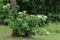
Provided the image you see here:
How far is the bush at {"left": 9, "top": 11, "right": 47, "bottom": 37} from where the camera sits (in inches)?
346

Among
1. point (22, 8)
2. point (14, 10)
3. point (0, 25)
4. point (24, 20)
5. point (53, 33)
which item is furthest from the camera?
point (22, 8)

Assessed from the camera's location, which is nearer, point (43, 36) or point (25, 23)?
point (25, 23)

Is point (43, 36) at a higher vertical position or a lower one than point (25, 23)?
lower

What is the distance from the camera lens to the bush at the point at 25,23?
878 cm

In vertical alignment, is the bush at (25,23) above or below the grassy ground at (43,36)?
above

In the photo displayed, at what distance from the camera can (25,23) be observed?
28.9 feet

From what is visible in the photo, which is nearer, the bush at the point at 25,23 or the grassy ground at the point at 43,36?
the bush at the point at 25,23

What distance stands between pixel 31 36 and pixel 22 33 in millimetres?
408

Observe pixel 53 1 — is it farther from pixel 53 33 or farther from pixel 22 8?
pixel 53 33

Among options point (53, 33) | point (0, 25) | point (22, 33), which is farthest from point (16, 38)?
point (0, 25)

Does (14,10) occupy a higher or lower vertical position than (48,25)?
higher

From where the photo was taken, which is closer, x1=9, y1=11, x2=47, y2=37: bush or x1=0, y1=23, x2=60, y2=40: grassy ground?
x1=9, y1=11, x2=47, y2=37: bush

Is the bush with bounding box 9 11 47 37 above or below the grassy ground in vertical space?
above

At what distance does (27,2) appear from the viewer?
13.6m
